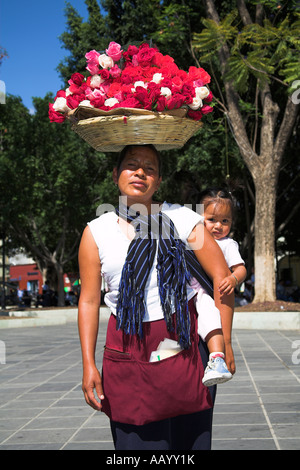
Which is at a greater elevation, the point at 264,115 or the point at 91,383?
the point at 264,115

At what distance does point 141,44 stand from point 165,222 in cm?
84

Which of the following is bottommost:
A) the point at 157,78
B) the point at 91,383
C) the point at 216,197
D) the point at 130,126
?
the point at 91,383

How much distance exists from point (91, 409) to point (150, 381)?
3755 millimetres

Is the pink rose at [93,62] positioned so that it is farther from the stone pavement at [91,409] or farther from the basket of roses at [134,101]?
the stone pavement at [91,409]

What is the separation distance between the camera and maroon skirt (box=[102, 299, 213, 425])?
2545 millimetres

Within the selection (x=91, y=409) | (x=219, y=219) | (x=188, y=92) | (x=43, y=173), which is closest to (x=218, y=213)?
(x=219, y=219)

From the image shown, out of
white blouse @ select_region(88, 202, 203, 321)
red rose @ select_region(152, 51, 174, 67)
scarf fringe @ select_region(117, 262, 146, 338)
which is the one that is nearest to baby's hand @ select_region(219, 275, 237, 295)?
white blouse @ select_region(88, 202, 203, 321)

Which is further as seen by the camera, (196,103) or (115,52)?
(115,52)

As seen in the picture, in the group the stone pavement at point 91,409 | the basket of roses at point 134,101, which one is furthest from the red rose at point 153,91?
the stone pavement at point 91,409

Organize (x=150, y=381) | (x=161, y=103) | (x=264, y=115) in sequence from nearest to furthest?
(x=150, y=381)
(x=161, y=103)
(x=264, y=115)

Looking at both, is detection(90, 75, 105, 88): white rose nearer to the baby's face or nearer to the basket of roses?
Result: the basket of roses

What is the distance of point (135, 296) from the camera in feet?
8.41

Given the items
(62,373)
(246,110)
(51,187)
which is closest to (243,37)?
(246,110)

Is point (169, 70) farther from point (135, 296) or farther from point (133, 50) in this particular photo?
point (135, 296)
